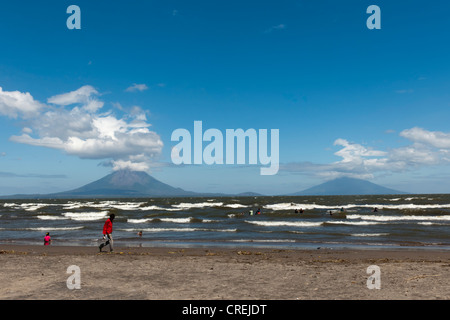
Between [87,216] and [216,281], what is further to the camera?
[87,216]

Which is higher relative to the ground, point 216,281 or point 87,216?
point 216,281

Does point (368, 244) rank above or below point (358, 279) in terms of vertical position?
below

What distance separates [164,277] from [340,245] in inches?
596

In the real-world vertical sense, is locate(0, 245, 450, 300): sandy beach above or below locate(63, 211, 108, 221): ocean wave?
above

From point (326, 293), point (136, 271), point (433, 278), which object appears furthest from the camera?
point (136, 271)

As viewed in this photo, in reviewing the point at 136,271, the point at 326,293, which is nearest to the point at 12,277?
the point at 136,271

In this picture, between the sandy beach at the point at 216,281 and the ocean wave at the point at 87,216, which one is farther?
the ocean wave at the point at 87,216

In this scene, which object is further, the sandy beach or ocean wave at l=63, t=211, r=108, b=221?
ocean wave at l=63, t=211, r=108, b=221

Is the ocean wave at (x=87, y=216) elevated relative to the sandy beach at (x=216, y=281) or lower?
lower
